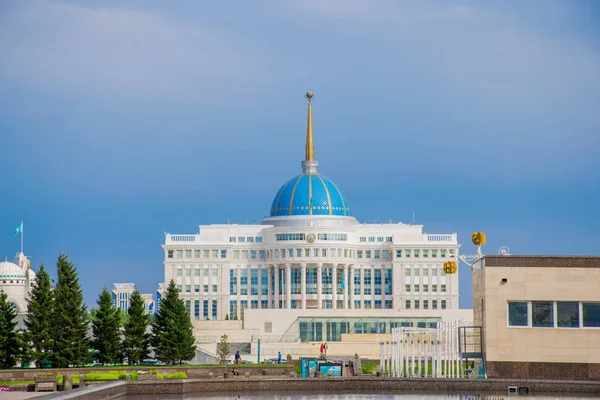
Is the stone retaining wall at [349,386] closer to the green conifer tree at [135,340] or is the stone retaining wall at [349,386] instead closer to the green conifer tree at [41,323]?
the green conifer tree at [41,323]

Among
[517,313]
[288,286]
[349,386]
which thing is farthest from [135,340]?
[288,286]

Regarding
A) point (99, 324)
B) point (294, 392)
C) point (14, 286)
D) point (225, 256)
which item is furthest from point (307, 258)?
point (294, 392)

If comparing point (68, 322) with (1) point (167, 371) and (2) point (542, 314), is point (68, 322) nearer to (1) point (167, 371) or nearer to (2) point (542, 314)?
(1) point (167, 371)

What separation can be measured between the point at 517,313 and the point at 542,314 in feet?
2.65

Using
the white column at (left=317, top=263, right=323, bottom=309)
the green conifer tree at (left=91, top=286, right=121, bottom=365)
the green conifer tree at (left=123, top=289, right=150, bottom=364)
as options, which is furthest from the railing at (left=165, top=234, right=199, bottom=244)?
the green conifer tree at (left=91, top=286, right=121, bottom=365)

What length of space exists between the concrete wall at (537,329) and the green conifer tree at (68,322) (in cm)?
3082

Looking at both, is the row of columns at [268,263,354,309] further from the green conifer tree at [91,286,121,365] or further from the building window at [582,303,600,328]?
the building window at [582,303,600,328]

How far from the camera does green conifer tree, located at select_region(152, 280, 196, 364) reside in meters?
73.6

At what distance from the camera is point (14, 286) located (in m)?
148

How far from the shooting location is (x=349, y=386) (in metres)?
38.2

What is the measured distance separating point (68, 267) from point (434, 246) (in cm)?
6205

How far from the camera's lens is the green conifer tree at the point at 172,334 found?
241 ft

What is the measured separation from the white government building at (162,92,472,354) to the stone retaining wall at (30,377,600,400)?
82628mm

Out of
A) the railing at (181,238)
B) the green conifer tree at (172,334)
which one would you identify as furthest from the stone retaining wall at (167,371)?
Answer: the railing at (181,238)
